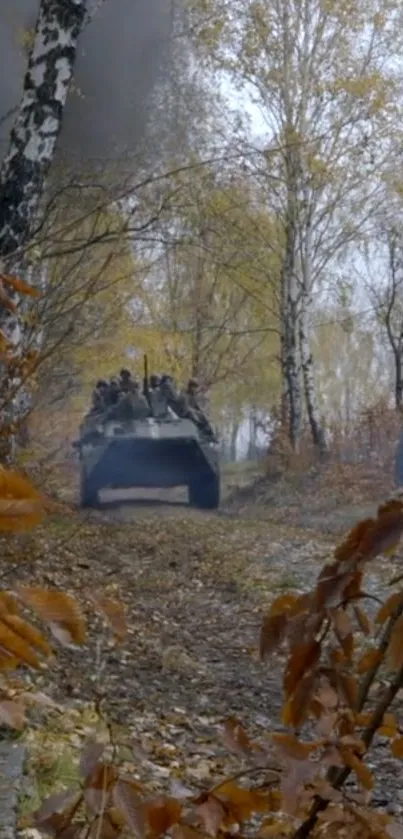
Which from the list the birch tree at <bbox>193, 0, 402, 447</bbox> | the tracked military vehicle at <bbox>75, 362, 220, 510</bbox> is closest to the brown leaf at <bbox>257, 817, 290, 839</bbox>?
the tracked military vehicle at <bbox>75, 362, 220, 510</bbox>

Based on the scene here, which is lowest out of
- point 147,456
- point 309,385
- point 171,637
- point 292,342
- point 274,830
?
point 171,637

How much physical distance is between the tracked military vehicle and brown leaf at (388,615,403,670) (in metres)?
13.6

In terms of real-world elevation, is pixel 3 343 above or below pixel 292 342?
below

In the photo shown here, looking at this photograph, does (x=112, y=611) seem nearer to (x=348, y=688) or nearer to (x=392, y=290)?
(x=348, y=688)

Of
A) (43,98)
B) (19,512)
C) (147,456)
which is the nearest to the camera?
(19,512)

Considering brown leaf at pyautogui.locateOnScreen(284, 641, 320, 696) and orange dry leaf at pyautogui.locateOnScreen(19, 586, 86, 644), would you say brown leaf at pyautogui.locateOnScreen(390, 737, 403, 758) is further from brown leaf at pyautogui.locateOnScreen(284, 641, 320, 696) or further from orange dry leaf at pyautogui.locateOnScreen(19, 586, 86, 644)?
orange dry leaf at pyautogui.locateOnScreen(19, 586, 86, 644)

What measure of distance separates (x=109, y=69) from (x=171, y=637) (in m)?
6.86

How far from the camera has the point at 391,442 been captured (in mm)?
18859

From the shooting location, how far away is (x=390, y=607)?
1.42 metres

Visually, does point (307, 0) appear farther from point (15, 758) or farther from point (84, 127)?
point (15, 758)

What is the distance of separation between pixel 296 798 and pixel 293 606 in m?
0.22

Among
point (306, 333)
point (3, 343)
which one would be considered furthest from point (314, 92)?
point (3, 343)

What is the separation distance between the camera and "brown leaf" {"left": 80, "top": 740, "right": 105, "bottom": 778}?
1.46m

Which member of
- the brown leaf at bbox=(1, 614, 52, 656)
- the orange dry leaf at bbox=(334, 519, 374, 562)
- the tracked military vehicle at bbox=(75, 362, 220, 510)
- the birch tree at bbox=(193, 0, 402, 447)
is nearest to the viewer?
the brown leaf at bbox=(1, 614, 52, 656)
